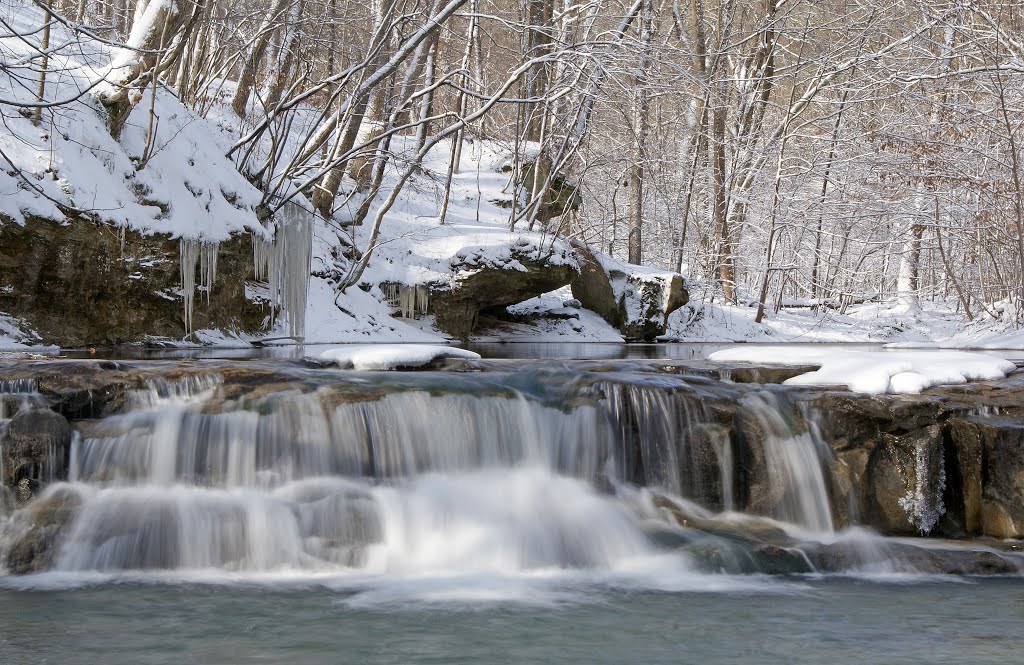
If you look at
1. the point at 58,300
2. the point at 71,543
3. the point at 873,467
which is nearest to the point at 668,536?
the point at 873,467

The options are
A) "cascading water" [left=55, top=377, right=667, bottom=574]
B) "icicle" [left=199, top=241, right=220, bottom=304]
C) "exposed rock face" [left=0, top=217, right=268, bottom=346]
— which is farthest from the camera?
"icicle" [left=199, top=241, right=220, bottom=304]

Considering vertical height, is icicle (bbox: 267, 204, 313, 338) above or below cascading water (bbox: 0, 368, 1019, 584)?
above

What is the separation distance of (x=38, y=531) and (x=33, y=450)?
0.54 meters

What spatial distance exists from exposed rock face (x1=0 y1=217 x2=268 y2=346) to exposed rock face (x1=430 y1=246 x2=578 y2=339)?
171 inches

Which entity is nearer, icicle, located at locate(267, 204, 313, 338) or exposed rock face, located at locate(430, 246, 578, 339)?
icicle, located at locate(267, 204, 313, 338)

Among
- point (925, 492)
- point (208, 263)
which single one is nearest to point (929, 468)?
point (925, 492)

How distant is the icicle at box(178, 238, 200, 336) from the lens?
9477 mm

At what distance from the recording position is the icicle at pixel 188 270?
9477mm

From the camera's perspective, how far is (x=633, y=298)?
54.4ft

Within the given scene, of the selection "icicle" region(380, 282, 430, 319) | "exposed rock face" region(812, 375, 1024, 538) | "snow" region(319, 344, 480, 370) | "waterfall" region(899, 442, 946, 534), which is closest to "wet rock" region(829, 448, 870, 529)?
"exposed rock face" region(812, 375, 1024, 538)

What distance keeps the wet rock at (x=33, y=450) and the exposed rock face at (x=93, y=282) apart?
3.69 metres

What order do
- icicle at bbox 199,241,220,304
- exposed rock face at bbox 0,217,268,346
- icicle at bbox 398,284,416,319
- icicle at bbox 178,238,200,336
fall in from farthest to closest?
icicle at bbox 398,284,416,319 < icicle at bbox 199,241,220,304 < icicle at bbox 178,238,200,336 < exposed rock face at bbox 0,217,268,346

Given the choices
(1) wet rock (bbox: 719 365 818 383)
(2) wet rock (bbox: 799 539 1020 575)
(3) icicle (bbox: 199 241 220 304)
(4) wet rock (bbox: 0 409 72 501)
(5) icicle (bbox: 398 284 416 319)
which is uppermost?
(3) icicle (bbox: 199 241 220 304)

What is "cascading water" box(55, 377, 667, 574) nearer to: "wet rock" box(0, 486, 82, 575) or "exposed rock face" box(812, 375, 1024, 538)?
"wet rock" box(0, 486, 82, 575)
